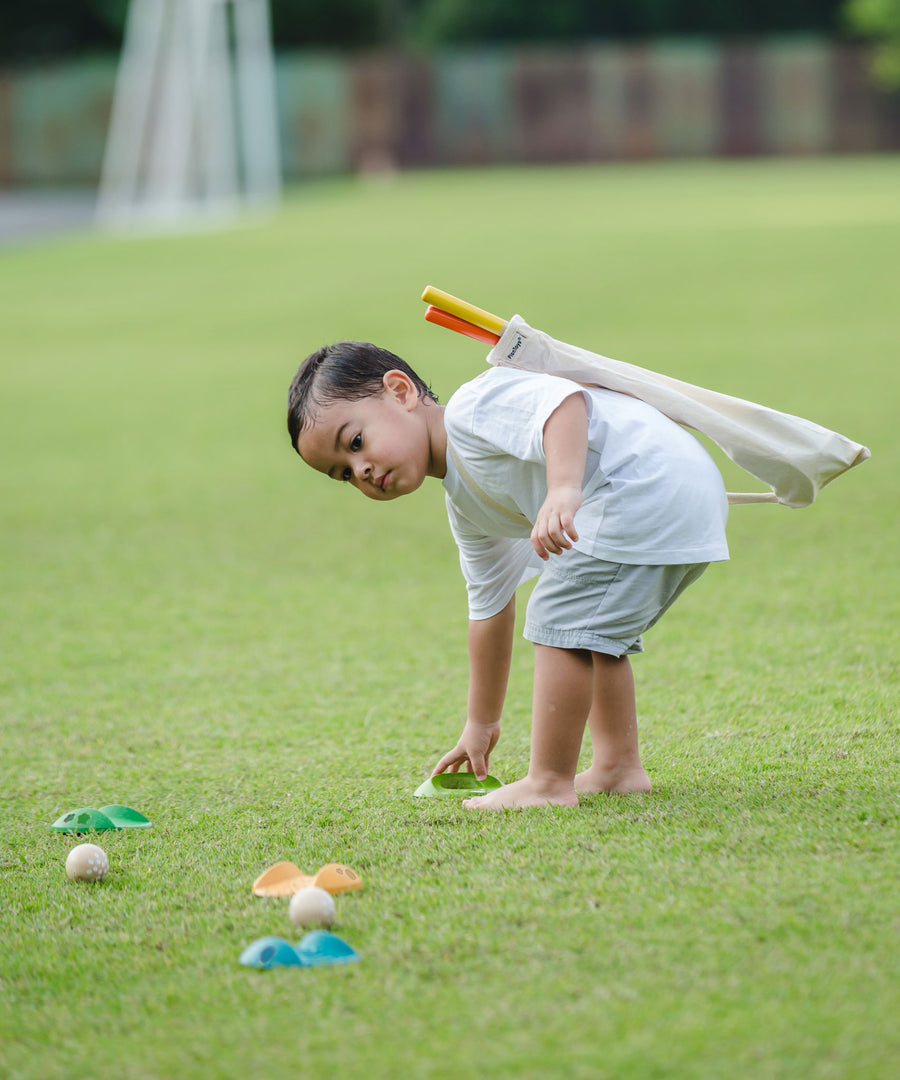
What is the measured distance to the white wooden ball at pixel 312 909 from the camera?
1.94 metres

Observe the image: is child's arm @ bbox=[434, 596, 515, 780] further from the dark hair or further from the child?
the dark hair

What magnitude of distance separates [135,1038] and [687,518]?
119cm

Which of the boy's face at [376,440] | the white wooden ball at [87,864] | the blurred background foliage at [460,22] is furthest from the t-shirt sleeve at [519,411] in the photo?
the blurred background foliage at [460,22]

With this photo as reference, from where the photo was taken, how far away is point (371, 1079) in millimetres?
1562

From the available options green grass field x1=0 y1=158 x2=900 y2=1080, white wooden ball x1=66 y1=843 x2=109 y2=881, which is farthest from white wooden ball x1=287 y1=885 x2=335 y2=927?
white wooden ball x1=66 y1=843 x2=109 y2=881

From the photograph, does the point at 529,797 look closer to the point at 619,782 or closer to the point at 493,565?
the point at 619,782

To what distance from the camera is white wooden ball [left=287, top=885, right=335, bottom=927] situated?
1.94 m

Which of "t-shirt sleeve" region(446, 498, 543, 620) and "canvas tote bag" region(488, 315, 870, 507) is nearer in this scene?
"canvas tote bag" region(488, 315, 870, 507)

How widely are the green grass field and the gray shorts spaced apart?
0.93ft

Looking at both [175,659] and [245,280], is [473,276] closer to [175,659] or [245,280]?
[245,280]

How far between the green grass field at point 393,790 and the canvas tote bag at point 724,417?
0.53m

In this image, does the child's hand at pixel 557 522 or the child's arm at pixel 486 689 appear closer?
the child's hand at pixel 557 522

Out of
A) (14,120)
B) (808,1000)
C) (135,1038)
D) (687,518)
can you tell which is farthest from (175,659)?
(14,120)

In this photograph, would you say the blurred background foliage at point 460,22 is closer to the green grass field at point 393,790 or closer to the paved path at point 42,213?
the paved path at point 42,213
